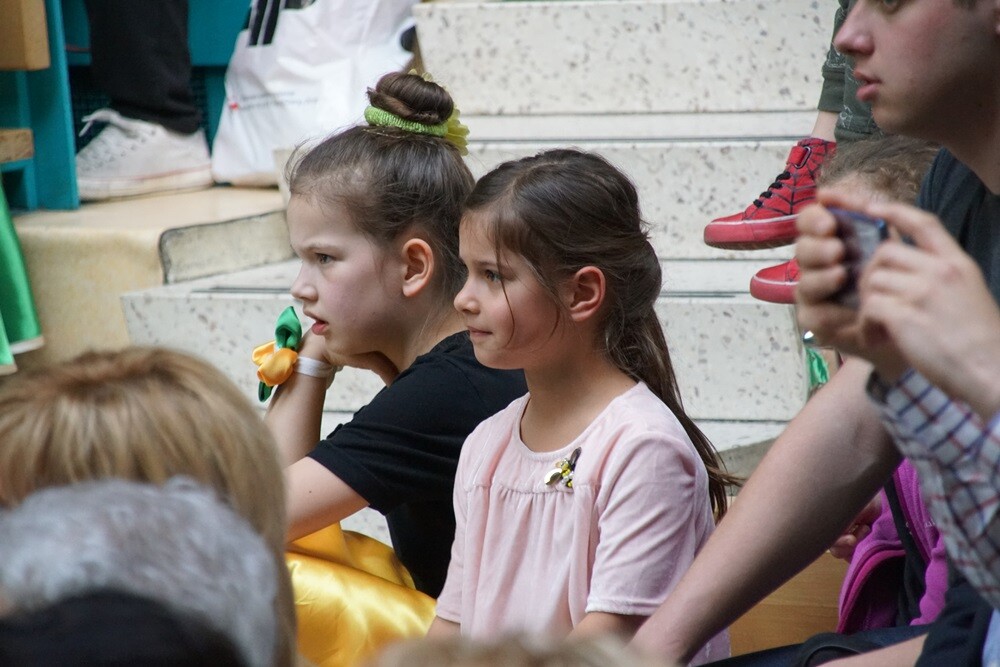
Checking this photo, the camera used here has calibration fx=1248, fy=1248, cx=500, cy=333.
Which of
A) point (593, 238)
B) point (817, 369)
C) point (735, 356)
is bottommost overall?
point (735, 356)

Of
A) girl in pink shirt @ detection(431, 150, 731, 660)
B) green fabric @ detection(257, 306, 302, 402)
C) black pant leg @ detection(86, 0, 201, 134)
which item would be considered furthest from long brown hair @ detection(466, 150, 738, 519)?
black pant leg @ detection(86, 0, 201, 134)

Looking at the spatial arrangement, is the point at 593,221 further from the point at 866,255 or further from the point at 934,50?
the point at 866,255

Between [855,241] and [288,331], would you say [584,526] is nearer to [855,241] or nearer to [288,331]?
[855,241]

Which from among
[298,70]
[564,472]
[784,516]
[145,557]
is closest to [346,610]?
[564,472]

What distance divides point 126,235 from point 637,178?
1027 mm

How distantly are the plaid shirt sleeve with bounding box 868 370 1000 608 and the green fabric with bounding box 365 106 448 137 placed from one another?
937 millimetres

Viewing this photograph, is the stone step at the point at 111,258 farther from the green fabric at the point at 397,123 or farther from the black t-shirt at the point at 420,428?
the black t-shirt at the point at 420,428

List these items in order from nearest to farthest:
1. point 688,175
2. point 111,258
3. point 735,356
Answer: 1. point 735,356
2. point 688,175
3. point 111,258

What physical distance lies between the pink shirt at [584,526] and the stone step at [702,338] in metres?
0.80

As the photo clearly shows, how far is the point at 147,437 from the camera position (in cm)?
75

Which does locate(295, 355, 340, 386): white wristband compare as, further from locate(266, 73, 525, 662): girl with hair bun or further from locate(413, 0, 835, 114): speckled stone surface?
locate(413, 0, 835, 114): speckled stone surface

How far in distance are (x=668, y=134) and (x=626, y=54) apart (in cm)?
36

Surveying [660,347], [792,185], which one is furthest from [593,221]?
[792,185]

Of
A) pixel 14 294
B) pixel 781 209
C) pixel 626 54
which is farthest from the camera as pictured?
pixel 626 54
